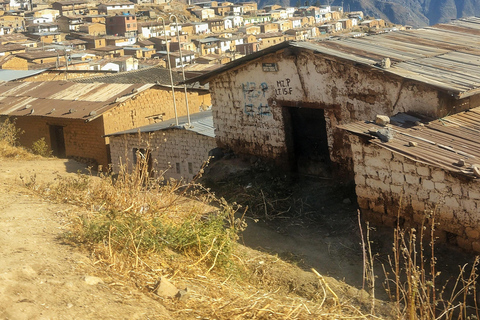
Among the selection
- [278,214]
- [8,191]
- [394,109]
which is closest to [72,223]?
[8,191]

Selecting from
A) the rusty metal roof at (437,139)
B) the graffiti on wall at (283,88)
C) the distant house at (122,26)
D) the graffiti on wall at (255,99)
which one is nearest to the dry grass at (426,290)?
the rusty metal roof at (437,139)

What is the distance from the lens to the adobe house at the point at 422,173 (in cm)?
653

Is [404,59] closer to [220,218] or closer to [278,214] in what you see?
[278,214]

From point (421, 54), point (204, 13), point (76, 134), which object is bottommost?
point (76, 134)

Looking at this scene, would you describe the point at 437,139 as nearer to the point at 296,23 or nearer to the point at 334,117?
the point at 334,117

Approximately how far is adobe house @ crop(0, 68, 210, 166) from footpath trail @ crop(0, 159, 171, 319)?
34.6 ft

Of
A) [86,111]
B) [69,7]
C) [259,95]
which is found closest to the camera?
[259,95]

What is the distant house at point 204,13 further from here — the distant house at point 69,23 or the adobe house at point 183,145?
the adobe house at point 183,145

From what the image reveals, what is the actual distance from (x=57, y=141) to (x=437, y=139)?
1394cm

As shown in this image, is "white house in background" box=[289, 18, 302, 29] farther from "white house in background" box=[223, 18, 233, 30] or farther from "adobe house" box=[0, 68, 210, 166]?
"adobe house" box=[0, 68, 210, 166]

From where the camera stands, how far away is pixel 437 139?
7395 mm

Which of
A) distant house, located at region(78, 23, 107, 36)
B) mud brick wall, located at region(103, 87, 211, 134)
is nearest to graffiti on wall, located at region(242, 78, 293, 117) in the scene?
mud brick wall, located at region(103, 87, 211, 134)

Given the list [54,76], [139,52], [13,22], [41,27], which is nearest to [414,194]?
[54,76]

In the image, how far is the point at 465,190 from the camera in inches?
255
